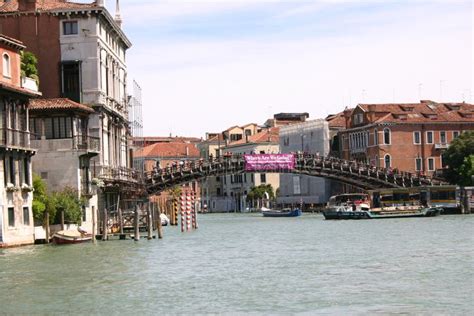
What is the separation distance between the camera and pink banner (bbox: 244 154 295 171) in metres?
58.9

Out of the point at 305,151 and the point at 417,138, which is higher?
the point at 305,151

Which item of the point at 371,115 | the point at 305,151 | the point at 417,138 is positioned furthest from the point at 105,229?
the point at 305,151

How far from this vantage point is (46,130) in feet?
126

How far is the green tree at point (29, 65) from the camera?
41.3m

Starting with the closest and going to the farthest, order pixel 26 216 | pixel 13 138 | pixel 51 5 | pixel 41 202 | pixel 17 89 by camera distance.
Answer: pixel 13 138
pixel 17 89
pixel 26 216
pixel 41 202
pixel 51 5

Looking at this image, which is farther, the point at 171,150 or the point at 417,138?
the point at 171,150

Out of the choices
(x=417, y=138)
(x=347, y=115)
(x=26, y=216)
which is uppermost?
(x=347, y=115)

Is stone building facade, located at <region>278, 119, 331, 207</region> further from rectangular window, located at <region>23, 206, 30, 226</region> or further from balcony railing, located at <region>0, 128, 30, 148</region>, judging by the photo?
rectangular window, located at <region>23, 206, 30, 226</region>

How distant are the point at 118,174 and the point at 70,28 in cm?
594

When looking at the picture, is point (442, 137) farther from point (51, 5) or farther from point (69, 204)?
point (69, 204)

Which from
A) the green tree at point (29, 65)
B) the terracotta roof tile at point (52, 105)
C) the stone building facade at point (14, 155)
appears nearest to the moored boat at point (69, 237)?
the stone building facade at point (14, 155)

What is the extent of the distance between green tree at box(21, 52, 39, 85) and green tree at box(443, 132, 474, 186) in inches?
1052

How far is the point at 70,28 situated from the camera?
43781 millimetres

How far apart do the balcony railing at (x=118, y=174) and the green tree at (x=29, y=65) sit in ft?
13.7
